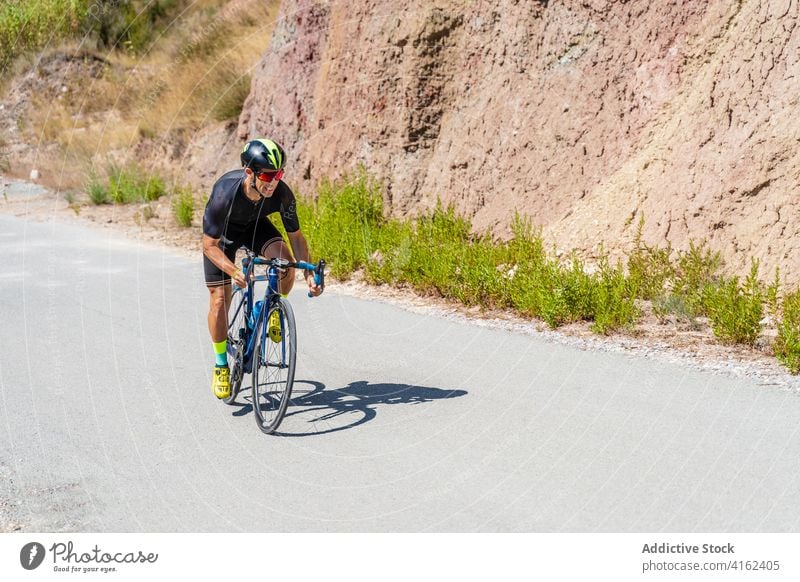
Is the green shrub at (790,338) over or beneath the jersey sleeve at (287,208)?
beneath

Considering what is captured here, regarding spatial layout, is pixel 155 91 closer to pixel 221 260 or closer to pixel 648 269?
pixel 648 269

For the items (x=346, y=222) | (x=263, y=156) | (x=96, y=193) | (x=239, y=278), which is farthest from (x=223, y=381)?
(x=96, y=193)

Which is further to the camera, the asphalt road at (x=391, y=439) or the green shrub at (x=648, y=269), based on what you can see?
the green shrub at (x=648, y=269)

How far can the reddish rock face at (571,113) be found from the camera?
1048cm

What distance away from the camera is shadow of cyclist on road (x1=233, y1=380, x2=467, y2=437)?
272 inches

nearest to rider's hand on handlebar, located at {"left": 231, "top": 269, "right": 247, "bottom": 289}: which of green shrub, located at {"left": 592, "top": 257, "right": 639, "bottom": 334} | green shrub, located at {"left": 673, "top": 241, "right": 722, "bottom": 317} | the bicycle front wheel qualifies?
the bicycle front wheel

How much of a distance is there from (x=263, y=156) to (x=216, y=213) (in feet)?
1.98

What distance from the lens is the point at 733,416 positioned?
6.69 meters

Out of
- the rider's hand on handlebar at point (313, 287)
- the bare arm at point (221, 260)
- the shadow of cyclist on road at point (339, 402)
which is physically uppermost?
the bare arm at point (221, 260)

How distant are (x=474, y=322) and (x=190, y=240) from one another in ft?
23.4

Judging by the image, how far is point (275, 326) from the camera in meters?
6.76

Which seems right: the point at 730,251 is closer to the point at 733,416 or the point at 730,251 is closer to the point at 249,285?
the point at 733,416

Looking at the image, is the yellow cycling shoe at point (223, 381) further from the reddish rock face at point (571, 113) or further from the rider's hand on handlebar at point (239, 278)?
the reddish rock face at point (571, 113)

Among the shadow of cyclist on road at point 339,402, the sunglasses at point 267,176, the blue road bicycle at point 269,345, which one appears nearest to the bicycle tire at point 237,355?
the blue road bicycle at point 269,345
